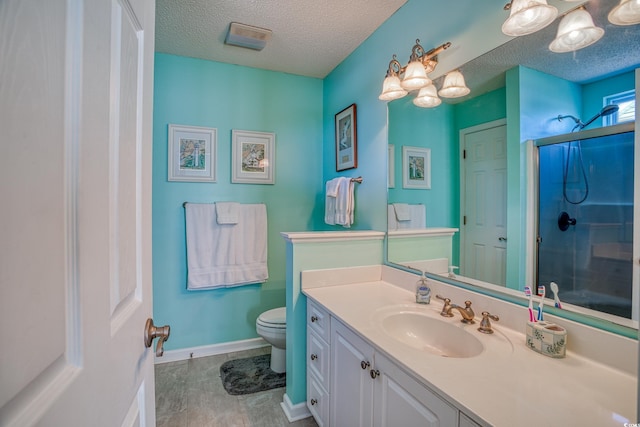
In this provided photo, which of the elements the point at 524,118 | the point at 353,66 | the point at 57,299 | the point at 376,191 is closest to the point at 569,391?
the point at 524,118

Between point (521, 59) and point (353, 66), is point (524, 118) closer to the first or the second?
point (521, 59)

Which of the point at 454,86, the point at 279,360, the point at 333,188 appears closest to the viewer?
the point at 454,86

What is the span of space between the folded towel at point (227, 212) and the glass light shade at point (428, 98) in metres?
1.57

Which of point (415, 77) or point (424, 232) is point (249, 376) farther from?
point (415, 77)

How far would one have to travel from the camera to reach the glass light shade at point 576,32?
932 millimetres

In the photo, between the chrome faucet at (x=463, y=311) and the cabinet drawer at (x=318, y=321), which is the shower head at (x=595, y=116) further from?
the cabinet drawer at (x=318, y=321)

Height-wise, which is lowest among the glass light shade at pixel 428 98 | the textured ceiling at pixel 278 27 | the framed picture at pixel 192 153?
the framed picture at pixel 192 153

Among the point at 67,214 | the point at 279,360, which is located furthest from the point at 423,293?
the point at 67,214

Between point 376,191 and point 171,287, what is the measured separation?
1779 mm

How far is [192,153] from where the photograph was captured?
7.71 ft

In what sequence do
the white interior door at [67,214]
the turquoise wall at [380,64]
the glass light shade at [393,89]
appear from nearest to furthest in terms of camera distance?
the white interior door at [67,214] < the turquoise wall at [380,64] < the glass light shade at [393,89]

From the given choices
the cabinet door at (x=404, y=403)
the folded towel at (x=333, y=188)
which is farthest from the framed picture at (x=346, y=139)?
the cabinet door at (x=404, y=403)

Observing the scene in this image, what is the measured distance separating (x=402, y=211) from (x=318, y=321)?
2.71 feet

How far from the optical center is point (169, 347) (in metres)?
2.31
